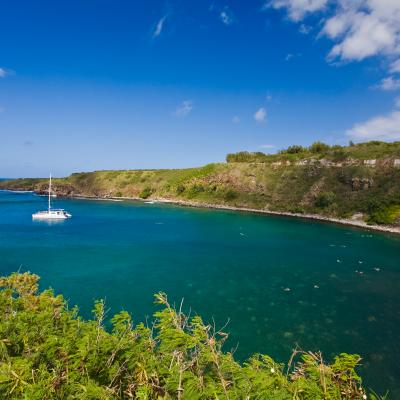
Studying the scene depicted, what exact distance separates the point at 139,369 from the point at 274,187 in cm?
11484

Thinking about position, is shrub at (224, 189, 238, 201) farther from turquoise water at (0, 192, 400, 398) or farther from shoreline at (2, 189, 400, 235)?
turquoise water at (0, 192, 400, 398)

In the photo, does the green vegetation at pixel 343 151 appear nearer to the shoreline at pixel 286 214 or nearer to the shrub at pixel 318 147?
the shrub at pixel 318 147

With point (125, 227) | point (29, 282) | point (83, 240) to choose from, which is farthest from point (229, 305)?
point (125, 227)

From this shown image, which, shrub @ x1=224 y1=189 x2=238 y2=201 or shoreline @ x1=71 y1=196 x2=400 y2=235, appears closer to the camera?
shoreline @ x1=71 y1=196 x2=400 y2=235

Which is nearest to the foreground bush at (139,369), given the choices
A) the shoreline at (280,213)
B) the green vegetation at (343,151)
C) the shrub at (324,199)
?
the shoreline at (280,213)

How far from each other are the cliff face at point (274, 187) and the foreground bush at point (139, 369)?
8424cm

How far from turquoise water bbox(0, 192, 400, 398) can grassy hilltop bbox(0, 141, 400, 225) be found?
2089cm

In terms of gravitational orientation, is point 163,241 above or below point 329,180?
below

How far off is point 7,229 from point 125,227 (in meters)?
26.7

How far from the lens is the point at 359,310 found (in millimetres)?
31438

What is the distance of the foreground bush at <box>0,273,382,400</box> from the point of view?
26.3 ft

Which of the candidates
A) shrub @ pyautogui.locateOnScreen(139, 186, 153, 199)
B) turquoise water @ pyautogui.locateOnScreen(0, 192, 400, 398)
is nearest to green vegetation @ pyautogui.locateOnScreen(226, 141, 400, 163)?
turquoise water @ pyautogui.locateOnScreen(0, 192, 400, 398)

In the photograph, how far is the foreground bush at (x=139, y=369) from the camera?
8023 millimetres

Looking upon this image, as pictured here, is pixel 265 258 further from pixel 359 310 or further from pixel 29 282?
pixel 29 282
